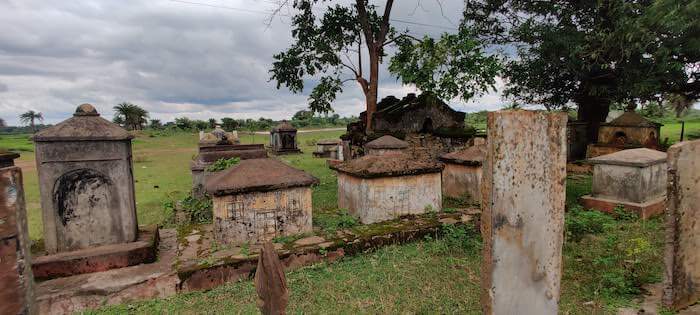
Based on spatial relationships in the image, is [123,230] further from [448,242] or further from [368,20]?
[368,20]

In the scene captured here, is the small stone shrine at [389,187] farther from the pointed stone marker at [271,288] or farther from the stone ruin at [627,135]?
the stone ruin at [627,135]

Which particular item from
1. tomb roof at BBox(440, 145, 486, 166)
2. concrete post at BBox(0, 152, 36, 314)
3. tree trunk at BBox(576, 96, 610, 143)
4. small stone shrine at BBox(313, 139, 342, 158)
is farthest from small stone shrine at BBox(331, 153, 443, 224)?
small stone shrine at BBox(313, 139, 342, 158)

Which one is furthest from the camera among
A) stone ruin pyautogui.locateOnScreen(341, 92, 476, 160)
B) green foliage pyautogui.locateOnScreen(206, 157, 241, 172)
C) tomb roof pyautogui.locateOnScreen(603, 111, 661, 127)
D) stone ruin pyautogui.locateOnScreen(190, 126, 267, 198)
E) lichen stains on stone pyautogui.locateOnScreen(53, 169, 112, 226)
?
stone ruin pyautogui.locateOnScreen(341, 92, 476, 160)

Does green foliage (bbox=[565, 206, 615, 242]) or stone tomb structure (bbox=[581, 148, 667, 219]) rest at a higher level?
stone tomb structure (bbox=[581, 148, 667, 219])

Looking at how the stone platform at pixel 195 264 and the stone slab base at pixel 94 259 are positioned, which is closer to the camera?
the stone platform at pixel 195 264

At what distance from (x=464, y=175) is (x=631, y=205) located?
118 inches

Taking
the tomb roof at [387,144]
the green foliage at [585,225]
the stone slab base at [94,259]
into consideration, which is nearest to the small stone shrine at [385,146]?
the tomb roof at [387,144]

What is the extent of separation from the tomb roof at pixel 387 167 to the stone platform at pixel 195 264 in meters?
0.86

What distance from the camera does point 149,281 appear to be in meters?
4.00

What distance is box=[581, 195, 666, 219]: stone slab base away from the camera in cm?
635

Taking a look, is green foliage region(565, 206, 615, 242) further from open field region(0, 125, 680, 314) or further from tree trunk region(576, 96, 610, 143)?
tree trunk region(576, 96, 610, 143)

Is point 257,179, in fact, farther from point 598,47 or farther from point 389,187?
point 598,47

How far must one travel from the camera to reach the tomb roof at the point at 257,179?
4852 millimetres

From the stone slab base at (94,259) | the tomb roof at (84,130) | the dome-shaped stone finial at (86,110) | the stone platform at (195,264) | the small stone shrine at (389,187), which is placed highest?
the dome-shaped stone finial at (86,110)
